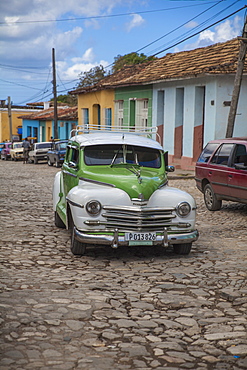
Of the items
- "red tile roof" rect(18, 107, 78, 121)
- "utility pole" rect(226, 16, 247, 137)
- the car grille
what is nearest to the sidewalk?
"utility pole" rect(226, 16, 247, 137)

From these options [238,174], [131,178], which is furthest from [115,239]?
[238,174]

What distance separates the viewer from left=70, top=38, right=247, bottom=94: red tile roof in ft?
72.0

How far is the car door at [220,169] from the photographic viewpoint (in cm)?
1200

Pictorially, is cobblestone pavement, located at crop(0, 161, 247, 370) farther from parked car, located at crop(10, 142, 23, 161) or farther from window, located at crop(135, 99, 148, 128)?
parked car, located at crop(10, 142, 23, 161)

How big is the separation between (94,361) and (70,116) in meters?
43.4

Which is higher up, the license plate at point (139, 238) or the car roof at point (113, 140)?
the car roof at point (113, 140)

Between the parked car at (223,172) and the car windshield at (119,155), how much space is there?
10.1 feet

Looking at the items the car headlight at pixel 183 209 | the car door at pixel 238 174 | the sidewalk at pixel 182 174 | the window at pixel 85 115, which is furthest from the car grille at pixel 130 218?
the window at pixel 85 115

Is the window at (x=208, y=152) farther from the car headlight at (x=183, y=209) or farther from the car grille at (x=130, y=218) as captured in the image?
the car grille at (x=130, y=218)

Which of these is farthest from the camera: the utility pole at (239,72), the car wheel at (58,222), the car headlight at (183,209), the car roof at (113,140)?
the utility pole at (239,72)

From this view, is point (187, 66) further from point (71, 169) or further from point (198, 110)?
point (71, 169)

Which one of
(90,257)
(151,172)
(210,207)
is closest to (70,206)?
(90,257)

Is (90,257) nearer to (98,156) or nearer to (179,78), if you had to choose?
(98,156)

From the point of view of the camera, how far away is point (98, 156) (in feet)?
28.7
